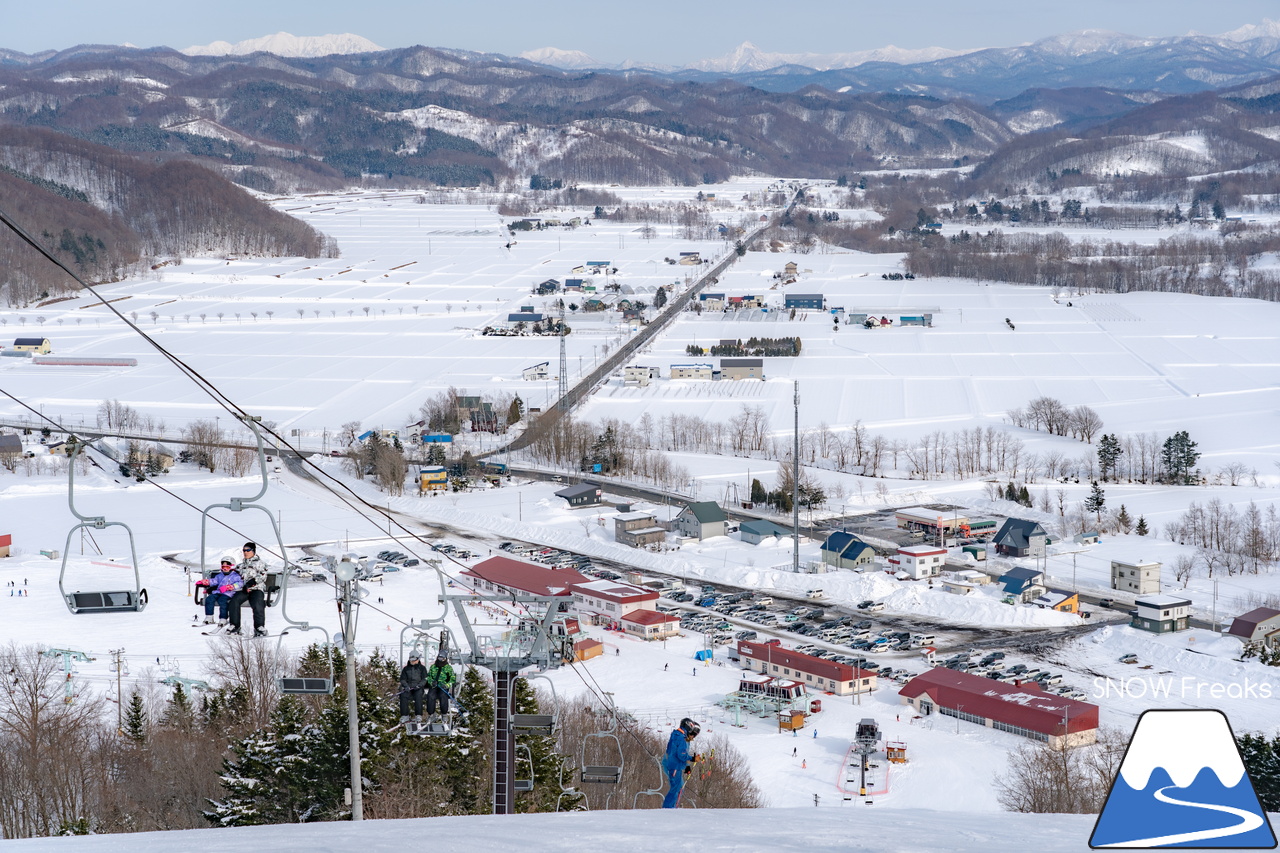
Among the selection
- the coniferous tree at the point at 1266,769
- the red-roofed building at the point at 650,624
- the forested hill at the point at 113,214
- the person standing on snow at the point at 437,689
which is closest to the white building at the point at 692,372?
the red-roofed building at the point at 650,624

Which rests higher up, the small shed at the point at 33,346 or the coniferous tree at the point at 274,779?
the small shed at the point at 33,346

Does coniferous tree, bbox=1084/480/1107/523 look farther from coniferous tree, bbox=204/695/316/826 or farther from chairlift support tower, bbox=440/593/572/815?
chairlift support tower, bbox=440/593/572/815

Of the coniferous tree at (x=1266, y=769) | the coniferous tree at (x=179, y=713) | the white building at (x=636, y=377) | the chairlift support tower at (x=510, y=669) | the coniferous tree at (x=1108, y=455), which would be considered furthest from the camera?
the white building at (x=636, y=377)

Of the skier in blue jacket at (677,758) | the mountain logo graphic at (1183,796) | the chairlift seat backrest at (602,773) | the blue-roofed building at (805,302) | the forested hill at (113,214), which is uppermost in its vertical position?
the forested hill at (113,214)

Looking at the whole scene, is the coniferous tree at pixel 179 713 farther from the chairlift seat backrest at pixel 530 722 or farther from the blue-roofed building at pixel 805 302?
the blue-roofed building at pixel 805 302

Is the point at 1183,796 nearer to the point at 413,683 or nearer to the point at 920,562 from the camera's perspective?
the point at 413,683

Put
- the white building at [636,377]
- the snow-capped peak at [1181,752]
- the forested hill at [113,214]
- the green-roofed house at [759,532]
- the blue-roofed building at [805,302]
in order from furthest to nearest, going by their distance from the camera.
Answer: the forested hill at [113,214], the blue-roofed building at [805,302], the white building at [636,377], the green-roofed house at [759,532], the snow-capped peak at [1181,752]

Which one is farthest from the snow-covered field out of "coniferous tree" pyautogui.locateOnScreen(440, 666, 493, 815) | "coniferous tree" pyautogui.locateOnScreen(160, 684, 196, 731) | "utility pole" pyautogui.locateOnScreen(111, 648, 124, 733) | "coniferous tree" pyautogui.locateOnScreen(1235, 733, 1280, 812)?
"coniferous tree" pyautogui.locateOnScreen(440, 666, 493, 815)

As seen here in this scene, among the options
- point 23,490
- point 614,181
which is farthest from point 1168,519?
point 614,181

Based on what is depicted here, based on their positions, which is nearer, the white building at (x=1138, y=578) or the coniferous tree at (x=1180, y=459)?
the white building at (x=1138, y=578)
